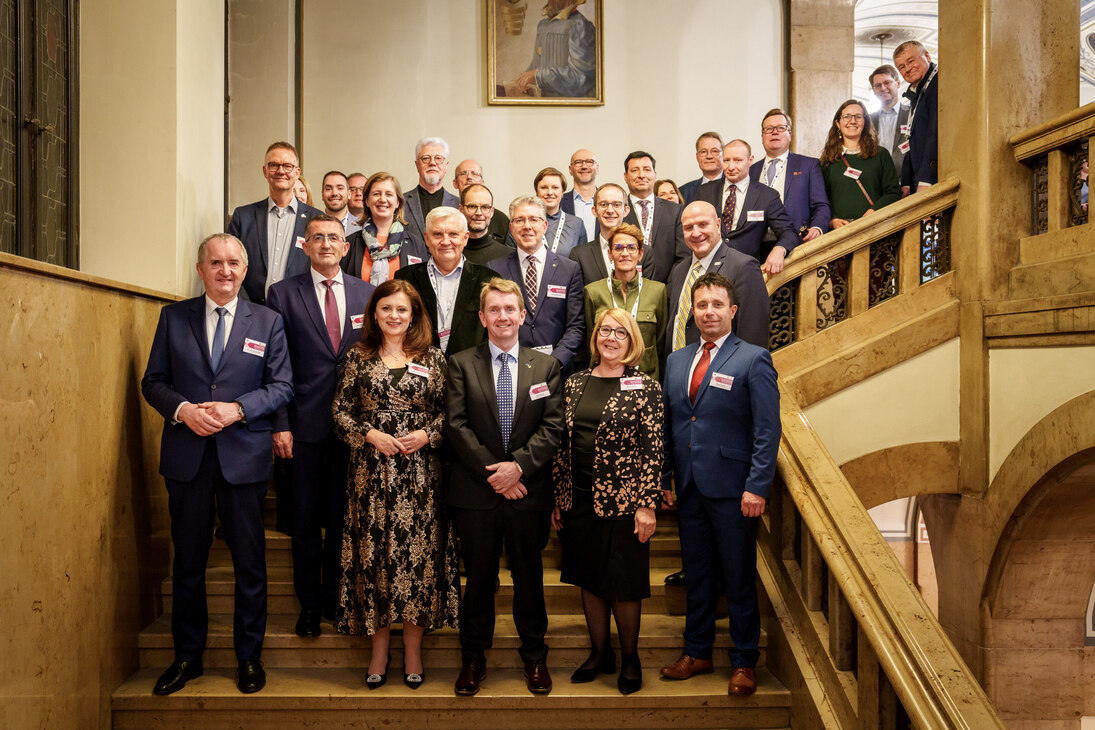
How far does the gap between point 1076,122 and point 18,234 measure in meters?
4.78

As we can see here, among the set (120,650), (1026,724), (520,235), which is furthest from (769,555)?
(120,650)

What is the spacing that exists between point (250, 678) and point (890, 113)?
5792 millimetres

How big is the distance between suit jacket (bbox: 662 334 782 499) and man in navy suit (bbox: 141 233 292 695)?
1654 millimetres

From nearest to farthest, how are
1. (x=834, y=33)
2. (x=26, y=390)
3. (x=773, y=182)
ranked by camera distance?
1. (x=26, y=390)
2. (x=773, y=182)
3. (x=834, y=33)

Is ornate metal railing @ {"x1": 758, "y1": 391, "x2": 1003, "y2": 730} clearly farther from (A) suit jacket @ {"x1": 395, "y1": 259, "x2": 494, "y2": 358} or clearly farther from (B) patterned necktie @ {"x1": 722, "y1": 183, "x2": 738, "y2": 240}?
(A) suit jacket @ {"x1": 395, "y1": 259, "x2": 494, "y2": 358}

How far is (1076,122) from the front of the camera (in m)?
3.69

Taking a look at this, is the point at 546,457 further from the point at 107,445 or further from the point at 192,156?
the point at 192,156

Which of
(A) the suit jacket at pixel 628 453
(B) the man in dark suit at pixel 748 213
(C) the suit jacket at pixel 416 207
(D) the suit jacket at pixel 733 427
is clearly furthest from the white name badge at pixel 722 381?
(C) the suit jacket at pixel 416 207

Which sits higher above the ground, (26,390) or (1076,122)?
(1076,122)

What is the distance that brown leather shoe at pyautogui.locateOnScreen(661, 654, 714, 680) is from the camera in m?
3.30

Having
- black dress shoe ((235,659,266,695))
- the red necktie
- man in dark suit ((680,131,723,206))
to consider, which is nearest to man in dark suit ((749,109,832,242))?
man in dark suit ((680,131,723,206))

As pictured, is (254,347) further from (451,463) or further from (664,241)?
(664,241)

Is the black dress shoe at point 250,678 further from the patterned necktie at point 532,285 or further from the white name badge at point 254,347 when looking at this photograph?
the patterned necktie at point 532,285

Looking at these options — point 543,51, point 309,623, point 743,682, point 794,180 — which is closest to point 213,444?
point 309,623
